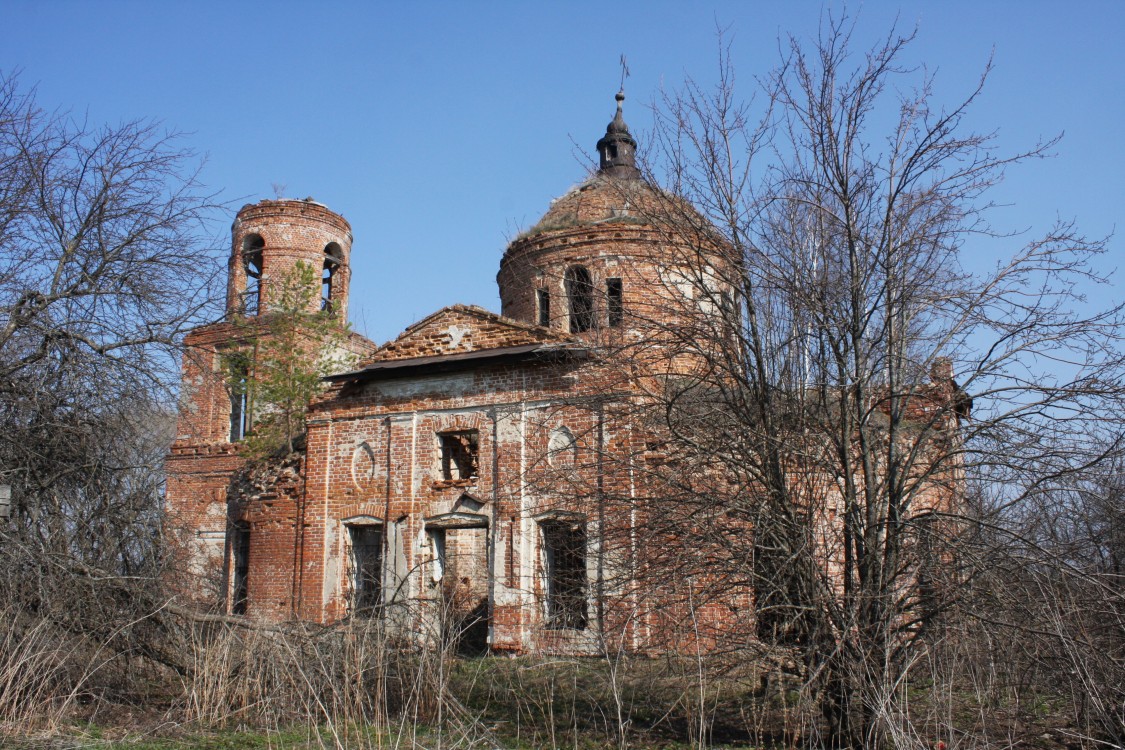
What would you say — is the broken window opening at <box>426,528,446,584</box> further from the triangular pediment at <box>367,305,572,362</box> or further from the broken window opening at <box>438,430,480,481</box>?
the triangular pediment at <box>367,305,572,362</box>

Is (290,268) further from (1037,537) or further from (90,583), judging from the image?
(1037,537)

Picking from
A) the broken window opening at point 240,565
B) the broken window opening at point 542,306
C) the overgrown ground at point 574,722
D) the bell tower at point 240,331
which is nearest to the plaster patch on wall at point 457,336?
the broken window opening at point 542,306

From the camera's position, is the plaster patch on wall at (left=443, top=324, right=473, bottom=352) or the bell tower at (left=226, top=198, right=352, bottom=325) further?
the bell tower at (left=226, top=198, right=352, bottom=325)

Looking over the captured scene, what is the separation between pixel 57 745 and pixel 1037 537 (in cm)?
772

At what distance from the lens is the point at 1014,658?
699 centimetres

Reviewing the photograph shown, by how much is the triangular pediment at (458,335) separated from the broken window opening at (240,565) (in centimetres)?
469

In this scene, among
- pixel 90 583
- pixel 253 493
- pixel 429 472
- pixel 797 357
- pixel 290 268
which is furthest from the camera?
pixel 290 268

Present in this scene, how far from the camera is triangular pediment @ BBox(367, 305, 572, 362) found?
15.5 meters

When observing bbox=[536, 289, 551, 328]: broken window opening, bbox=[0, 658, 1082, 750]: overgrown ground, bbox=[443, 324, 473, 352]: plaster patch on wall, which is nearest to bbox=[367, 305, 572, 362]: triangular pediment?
bbox=[443, 324, 473, 352]: plaster patch on wall

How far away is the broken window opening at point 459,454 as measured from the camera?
51.7 ft

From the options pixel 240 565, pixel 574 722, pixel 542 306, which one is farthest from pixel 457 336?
pixel 574 722

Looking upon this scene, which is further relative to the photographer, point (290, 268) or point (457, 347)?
point (290, 268)

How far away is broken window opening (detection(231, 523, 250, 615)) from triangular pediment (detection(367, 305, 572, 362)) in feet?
15.4

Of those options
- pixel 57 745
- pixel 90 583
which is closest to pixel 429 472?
pixel 90 583
